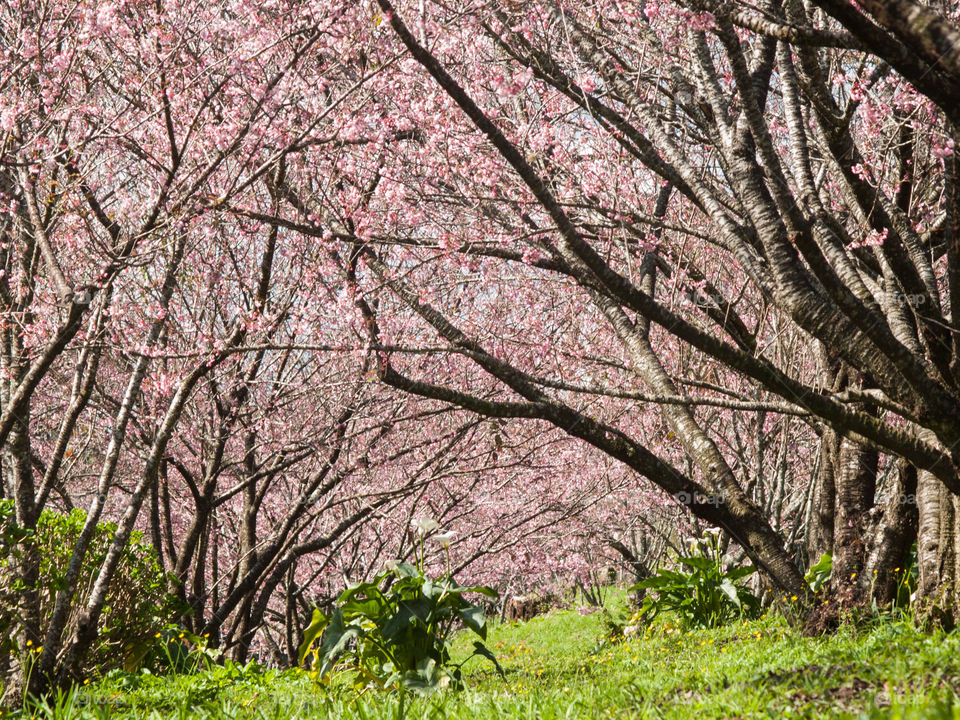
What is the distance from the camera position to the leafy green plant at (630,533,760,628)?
303 inches

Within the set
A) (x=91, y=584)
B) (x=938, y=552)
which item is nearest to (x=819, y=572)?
(x=938, y=552)

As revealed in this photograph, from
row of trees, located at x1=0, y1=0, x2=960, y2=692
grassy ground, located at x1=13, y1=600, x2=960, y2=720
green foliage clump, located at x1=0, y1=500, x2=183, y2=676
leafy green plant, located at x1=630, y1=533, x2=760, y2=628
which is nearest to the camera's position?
grassy ground, located at x1=13, y1=600, x2=960, y2=720

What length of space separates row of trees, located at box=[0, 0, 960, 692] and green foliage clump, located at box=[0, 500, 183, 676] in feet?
0.45

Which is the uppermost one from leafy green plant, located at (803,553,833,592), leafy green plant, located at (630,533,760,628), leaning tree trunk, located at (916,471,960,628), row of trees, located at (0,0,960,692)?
row of trees, located at (0,0,960,692)

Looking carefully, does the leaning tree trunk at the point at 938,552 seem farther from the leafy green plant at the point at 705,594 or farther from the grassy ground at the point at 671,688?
the leafy green plant at the point at 705,594

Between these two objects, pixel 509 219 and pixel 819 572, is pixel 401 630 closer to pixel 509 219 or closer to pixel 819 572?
pixel 509 219

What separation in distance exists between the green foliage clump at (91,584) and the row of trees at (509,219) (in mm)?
138

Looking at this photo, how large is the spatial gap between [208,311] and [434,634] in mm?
5398

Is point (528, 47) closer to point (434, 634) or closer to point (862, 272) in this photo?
point (862, 272)

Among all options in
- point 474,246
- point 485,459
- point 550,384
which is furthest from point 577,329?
point 550,384

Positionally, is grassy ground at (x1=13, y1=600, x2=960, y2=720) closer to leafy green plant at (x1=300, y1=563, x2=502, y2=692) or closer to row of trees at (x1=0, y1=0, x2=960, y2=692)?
leafy green plant at (x1=300, y1=563, x2=502, y2=692)

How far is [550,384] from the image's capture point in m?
4.66

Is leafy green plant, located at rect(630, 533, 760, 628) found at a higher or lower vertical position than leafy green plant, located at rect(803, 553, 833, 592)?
lower

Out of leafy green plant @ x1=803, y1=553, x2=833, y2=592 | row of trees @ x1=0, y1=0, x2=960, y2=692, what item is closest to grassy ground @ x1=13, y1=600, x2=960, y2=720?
leafy green plant @ x1=803, y1=553, x2=833, y2=592
